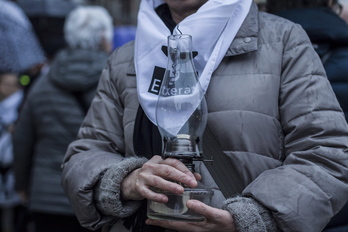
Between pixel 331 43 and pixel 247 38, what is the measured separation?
68cm

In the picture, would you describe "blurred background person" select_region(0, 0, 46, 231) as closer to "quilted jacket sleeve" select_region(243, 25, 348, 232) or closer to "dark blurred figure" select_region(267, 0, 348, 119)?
"dark blurred figure" select_region(267, 0, 348, 119)

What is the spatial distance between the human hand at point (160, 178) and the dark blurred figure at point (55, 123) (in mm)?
1941

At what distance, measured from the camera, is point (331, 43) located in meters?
2.61

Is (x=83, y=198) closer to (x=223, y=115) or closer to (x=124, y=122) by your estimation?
(x=124, y=122)

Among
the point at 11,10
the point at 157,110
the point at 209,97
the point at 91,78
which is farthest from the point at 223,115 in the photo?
the point at 11,10

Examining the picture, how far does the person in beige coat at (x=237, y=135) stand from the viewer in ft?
6.05

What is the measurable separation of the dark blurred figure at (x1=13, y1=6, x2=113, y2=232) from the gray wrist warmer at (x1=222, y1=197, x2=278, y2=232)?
2128 mm

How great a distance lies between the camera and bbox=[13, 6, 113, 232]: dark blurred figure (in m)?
3.79

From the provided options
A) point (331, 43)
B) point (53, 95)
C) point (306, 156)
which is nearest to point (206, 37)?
point (306, 156)

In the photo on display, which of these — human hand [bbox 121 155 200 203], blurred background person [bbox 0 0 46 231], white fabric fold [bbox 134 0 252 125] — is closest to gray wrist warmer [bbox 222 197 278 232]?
human hand [bbox 121 155 200 203]

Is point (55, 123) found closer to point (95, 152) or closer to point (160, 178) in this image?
point (95, 152)

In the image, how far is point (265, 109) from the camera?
2.00 metres

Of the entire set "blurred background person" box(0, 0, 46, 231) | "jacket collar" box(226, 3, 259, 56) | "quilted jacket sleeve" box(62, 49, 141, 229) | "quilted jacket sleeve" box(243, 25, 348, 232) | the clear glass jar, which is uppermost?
"jacket collar" box(226, 3, 259, 56)

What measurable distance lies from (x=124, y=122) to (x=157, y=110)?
1.10 ft
